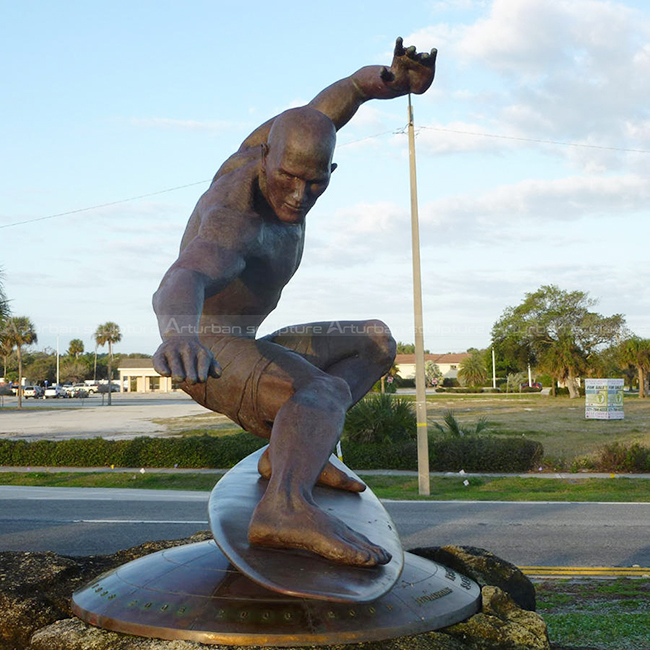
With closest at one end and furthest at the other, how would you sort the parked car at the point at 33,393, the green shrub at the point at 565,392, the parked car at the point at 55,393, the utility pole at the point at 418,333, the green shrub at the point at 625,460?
the utility pole at the point at 418,333, the green shrub at the point at 625,460, the green shrub at the point at 565,392, the parked car at the point at 55,393, the parked car at the point at 33,393

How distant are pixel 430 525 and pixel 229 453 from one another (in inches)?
318

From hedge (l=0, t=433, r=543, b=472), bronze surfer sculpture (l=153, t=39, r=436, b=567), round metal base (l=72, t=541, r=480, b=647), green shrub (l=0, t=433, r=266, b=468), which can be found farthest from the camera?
green shrub (l=0, t=433, r=266, b=468)

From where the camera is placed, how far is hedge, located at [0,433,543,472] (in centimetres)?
1702

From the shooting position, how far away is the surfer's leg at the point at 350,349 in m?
3.74

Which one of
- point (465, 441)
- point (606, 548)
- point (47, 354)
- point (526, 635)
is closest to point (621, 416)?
point (465, 441)

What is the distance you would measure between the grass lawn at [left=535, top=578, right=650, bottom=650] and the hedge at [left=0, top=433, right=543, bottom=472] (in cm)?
1006

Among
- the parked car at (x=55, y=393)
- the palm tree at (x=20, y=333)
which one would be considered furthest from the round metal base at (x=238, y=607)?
the parked car at (x=55, y=393)

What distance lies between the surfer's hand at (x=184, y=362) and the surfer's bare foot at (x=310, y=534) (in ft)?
2.22

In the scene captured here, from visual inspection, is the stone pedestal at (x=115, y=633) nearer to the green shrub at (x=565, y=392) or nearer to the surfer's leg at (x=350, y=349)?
the surfer's leg at (x=350, y=349)

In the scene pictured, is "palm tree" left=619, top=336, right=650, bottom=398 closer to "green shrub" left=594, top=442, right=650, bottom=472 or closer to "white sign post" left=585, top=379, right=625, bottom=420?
"white sign post" left=585, top=379, right=625, bottom=420

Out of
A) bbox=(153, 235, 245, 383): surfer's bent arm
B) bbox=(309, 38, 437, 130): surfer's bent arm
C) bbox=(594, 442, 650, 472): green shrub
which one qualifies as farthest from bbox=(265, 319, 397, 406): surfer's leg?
bbox=(594, 442, 650, 472): green shrub

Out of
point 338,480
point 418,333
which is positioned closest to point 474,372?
point 418,333

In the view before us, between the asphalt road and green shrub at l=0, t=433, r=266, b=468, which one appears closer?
the asphalt road

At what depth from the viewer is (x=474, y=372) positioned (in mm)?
91438
